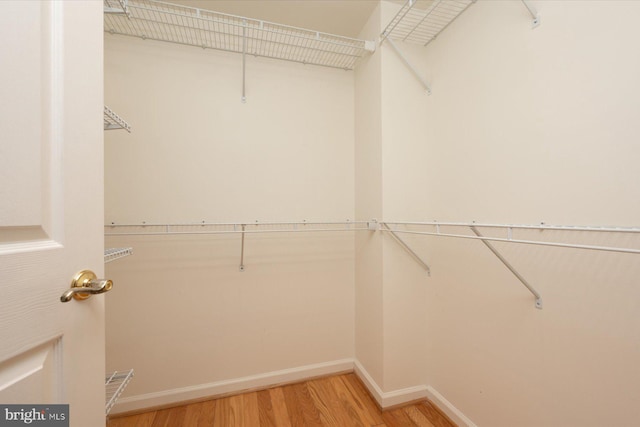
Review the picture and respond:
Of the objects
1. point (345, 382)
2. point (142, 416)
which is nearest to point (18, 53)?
point (142, 416)

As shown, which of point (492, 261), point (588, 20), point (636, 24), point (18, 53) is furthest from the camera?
point (492, 261)

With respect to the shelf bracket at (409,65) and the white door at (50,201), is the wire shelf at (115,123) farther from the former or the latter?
the shelf bracket at (409,65)

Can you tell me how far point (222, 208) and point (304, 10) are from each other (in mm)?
1326

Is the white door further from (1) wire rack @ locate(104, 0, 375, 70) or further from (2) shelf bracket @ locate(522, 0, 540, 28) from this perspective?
(2) shelf bracket @ locate(522, 0, 540, 28)

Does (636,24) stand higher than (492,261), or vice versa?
(636,24)

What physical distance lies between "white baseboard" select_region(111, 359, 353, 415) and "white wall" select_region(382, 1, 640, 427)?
1.69 feet

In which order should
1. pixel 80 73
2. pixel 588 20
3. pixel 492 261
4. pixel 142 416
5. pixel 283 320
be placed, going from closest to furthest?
pixel 80 73 → pixel 588 20 → pixel 492 261 → pixel 142 416 → pixel 283 320

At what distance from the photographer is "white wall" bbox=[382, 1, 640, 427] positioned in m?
→ 0.82

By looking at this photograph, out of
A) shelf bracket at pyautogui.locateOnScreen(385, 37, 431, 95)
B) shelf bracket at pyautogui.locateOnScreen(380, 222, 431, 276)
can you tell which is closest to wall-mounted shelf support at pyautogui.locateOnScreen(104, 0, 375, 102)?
shelf bracket at pyautogui.locateOnScreen(385, 37, 431, 95)

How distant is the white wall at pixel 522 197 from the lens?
824 mm

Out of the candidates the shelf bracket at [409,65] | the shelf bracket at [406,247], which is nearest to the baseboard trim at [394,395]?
the shelf bracket at [406,247]

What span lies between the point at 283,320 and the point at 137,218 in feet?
3.65

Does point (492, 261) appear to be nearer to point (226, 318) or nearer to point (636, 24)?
point (636, 24)

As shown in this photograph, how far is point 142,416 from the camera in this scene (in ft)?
4.76
